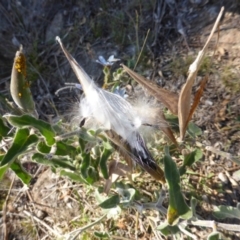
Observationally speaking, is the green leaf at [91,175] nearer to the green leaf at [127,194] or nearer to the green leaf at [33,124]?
the green leaf at [127,194]

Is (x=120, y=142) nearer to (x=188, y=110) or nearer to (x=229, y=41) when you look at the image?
(x=188, y=110)

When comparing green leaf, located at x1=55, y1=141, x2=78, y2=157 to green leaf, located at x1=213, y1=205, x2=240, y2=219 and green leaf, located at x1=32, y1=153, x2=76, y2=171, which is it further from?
green leaf, located at x1=213, y1=205, x2=240, y2=219

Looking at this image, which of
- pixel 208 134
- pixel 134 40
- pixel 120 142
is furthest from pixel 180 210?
pixel 134 40

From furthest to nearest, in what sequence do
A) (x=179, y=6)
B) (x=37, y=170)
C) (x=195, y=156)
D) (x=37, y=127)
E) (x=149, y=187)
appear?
(x=179, y=6) → (x=37, y=170) → (x=149, y=187) → (x=195, y=156) → (x=37, y=127)

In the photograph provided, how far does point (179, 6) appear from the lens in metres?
2.27

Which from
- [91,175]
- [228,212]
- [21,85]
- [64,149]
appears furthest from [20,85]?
[228,212]

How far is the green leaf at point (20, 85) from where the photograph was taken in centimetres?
113

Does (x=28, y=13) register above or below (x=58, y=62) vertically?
above

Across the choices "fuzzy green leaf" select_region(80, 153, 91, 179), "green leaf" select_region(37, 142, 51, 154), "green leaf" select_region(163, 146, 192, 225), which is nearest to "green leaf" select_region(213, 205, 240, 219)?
"green leaf" select_region(163, 146, 192, 225)

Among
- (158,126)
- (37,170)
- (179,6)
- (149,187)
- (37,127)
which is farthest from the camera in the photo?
(179,6)

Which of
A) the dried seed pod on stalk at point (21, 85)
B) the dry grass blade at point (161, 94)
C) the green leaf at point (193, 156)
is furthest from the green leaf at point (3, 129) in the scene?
the green leaf at point (193, 156)

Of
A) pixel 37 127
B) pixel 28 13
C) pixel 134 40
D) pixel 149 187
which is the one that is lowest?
pixel 149 187

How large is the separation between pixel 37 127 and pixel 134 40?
1.25 metres

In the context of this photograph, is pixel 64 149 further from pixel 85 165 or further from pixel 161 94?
pixel 161 94
